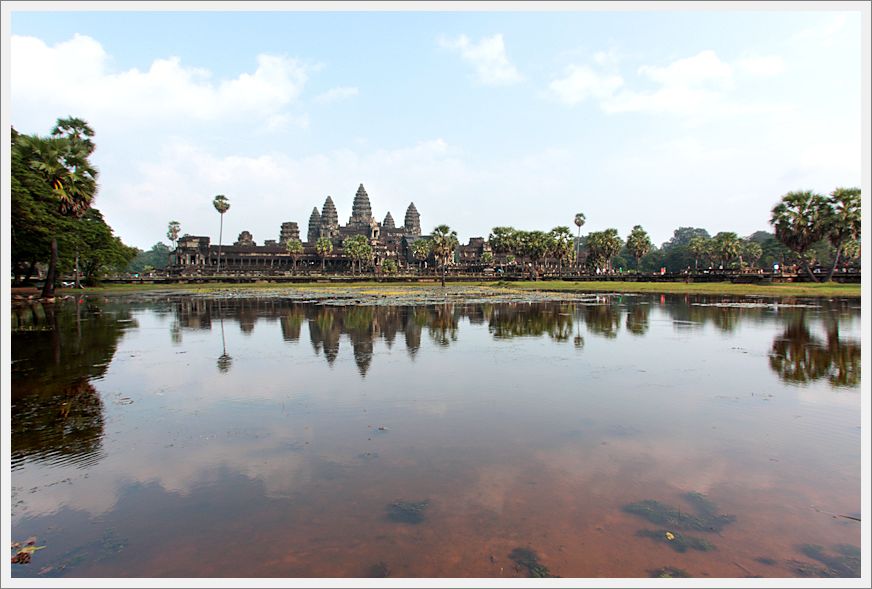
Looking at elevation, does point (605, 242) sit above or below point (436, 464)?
above

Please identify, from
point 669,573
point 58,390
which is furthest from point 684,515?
point 58,390

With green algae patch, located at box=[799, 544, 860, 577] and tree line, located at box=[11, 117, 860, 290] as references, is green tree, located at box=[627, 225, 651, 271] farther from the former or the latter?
green algae patch, located at box=[799, 544, 860, 577]

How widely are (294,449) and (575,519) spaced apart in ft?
12.6

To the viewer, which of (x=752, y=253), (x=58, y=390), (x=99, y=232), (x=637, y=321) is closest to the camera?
(x=58, y=390)

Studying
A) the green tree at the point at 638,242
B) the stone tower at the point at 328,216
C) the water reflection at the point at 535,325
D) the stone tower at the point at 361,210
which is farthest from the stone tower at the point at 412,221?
the water reflection at the point at 535,325

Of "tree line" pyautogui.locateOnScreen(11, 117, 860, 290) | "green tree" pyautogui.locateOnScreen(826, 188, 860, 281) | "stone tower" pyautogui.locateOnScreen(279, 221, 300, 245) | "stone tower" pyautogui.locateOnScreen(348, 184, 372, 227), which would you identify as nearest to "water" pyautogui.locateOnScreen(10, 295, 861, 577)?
"tree line" pyautogui.locateOnScreen(11, 117, 860, 290)

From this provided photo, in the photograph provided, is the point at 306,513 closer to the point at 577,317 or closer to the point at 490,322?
the point at 490,322

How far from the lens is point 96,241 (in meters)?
50.8

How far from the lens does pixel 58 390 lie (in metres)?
10.1

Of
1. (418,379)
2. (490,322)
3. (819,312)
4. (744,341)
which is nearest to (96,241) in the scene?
(490,322)

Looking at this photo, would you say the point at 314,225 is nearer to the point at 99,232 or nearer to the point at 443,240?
the point at 443,240

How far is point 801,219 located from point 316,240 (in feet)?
337

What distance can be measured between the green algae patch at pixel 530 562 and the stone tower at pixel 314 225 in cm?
14403

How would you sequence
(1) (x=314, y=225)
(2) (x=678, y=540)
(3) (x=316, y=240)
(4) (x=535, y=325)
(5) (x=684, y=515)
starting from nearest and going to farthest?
(2) (x=678, y=540) → (5) (x=684, y=515) → (4) (x=535, y=325) → (3) (x=316, y=240) → (1) (x=314, y=225)
